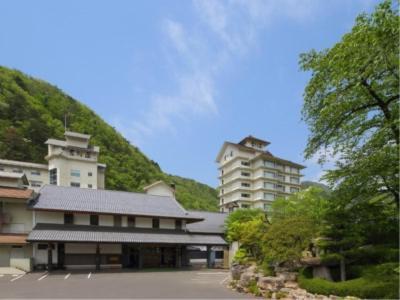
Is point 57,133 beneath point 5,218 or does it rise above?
above

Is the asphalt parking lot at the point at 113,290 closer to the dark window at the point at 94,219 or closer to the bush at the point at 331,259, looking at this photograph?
the bush at the point at 331,259

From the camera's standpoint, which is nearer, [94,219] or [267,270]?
[267,270]

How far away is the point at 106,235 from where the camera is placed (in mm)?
32562

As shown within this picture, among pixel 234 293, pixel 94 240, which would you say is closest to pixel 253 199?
pixel 94 240

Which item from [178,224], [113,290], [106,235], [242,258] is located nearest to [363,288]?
[113,290]

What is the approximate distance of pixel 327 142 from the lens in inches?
603

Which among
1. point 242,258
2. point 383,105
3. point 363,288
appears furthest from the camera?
point 242,258

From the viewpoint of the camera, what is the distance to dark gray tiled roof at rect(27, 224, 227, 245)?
30192 millimetres

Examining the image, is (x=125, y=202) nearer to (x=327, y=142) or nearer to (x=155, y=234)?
(x=155, y=234)

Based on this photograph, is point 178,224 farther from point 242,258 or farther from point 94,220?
point 242,258

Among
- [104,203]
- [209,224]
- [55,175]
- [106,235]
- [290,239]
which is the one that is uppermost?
[55,175]

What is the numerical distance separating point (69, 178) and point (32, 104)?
95.7 ft

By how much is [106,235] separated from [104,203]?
161 inches

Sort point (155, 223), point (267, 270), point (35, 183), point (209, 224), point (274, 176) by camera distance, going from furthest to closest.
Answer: point (274, 176)
point (35, 183)
point (209, 224)
point (155, 223)
point (267, 270)
